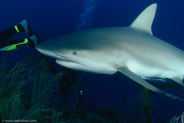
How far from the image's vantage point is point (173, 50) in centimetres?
401

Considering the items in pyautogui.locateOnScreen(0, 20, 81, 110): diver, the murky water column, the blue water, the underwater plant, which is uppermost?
the blue water

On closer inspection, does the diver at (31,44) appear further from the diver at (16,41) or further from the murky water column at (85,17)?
the murky water column at (85,17)

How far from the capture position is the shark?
273cm

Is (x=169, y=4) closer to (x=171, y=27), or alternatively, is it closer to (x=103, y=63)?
(x=171, y=27)

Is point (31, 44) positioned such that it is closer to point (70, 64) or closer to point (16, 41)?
point (16, 41)

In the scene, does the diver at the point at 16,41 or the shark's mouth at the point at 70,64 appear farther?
the diver at the point at 16,41

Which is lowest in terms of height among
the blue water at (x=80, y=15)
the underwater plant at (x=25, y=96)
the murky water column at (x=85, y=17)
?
the underwater plant at (x=25, y=96)

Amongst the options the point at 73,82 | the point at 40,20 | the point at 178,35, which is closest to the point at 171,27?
the point at 178,35

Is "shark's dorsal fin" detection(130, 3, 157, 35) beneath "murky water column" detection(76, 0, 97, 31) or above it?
beneath

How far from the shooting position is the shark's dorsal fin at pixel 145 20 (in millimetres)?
4426

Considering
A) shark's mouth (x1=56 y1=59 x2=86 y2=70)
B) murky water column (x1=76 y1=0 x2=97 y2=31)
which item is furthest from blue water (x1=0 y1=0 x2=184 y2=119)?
shark's mouth (x1=56 y1=59 x2=86 y2=70)

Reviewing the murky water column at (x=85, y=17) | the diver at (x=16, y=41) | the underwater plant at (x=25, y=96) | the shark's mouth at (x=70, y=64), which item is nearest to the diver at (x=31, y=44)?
the diver at (x=16, y=41)

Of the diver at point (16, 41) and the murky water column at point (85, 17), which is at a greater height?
the murky water column at point (85, 17)

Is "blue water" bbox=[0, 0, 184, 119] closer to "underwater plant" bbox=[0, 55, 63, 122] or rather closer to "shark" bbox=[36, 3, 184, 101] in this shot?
"underwater plant" bbox=[0, 55, 63, 122]
